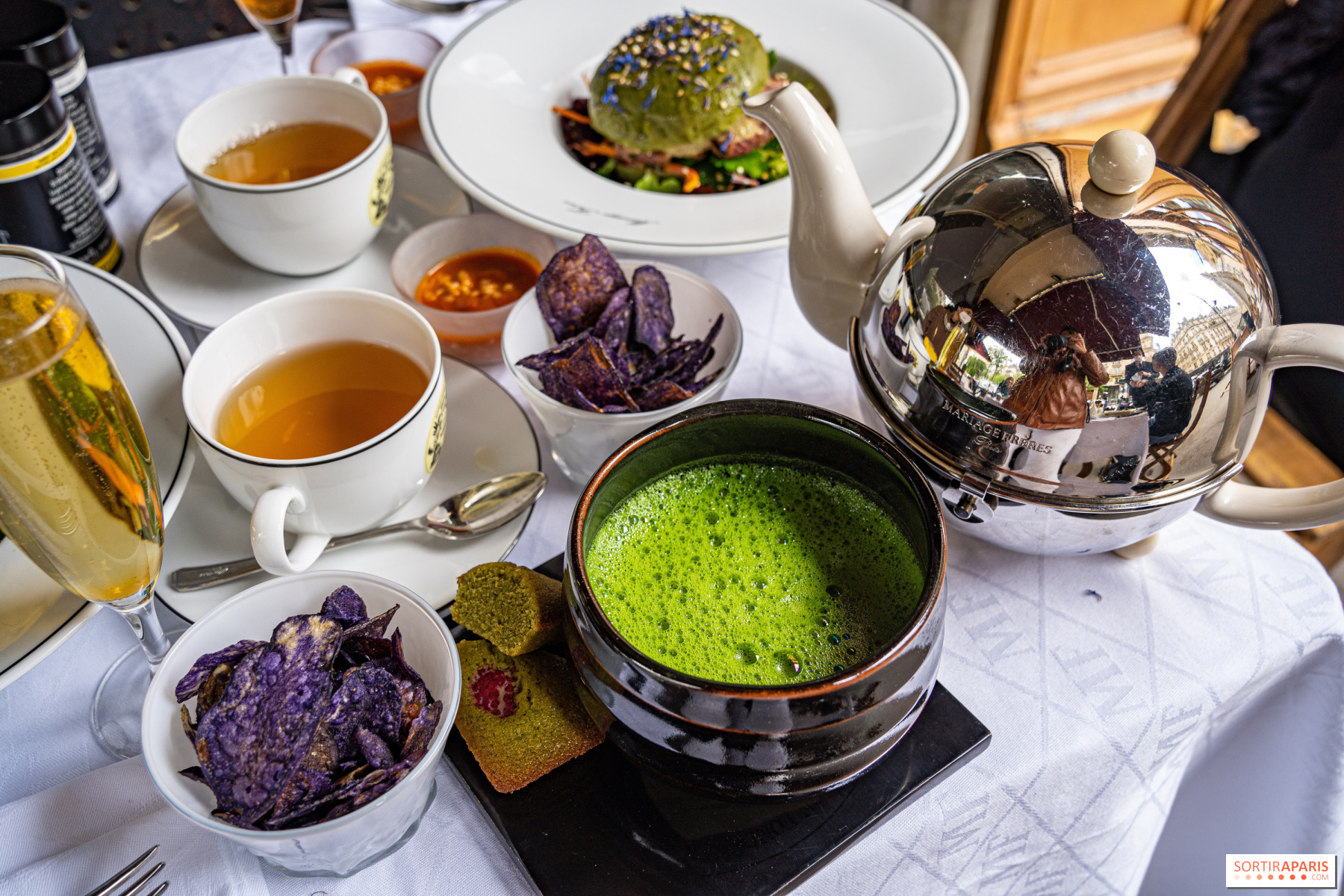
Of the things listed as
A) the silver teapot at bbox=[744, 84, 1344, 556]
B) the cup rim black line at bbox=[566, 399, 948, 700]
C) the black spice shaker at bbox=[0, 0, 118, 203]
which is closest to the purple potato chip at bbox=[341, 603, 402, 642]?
the cup rim black line at bbox=[566, 399, 948, 700]

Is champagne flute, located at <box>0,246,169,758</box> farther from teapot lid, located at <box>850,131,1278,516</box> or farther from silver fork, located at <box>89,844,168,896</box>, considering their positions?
teapot lid, located at <box>850,131,1278,516</box>

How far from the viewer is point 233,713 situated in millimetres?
434

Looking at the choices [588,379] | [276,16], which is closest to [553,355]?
[588,379]

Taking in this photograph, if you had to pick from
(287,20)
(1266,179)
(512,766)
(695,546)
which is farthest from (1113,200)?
(1266,179)

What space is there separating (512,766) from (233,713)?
0.47 feet

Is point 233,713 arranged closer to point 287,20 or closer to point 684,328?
point 684,328

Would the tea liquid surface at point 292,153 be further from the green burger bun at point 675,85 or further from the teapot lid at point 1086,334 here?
the teapot lid at point 1086,334

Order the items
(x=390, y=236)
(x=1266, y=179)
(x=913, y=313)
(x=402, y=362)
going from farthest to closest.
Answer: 1. (x=1266, y=179)
2. (x=390, y=236)
3. (x=402, y=362)
4. (x=913, y=313)

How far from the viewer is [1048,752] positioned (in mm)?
548

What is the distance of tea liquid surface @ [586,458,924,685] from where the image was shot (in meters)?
0.49

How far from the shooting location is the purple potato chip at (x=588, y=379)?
0.60 meters

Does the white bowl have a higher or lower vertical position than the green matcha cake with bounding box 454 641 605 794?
higher

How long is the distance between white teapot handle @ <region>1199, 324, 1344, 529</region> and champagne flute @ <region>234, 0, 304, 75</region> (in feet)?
3.01

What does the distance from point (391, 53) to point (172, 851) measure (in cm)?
90
